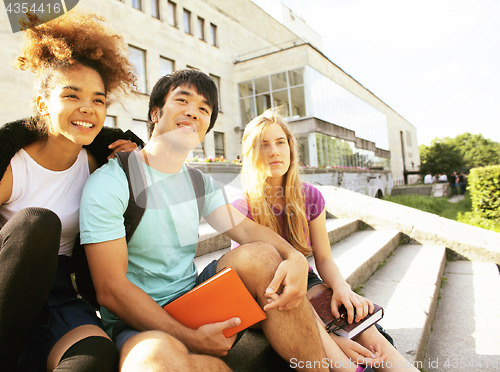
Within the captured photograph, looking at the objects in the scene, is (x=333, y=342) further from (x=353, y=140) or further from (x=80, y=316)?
(x=353, y=140)

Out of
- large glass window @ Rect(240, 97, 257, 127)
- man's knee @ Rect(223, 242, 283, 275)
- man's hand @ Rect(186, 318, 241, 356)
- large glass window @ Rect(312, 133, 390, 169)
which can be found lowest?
man's hand @ Rect(186, 318, 241, 356)

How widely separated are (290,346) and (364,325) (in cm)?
58

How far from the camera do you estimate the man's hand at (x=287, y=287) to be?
1462 mm

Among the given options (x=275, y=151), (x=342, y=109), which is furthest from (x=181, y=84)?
(x=342, y=109)

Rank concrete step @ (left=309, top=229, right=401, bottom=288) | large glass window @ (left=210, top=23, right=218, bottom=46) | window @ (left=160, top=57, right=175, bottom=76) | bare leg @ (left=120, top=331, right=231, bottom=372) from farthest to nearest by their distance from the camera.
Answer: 1. large glass window @ (left=210, top=23, right=218, bottom=46)
2. window @ (left=160, top=57, right=175, bottom=76)
3. concrete step @ (left=309, top=229, right=401, bottom=288)
4. bare leg @ (left=120, top=331, right=231, bottom=372)

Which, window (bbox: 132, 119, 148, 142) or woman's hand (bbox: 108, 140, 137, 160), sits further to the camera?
window (bbox: 132, 119, 148, 142)

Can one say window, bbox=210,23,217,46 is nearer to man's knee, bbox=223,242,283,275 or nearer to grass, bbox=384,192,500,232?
grass, bbox=384,192,500,232

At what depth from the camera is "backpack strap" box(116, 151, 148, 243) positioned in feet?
5.02

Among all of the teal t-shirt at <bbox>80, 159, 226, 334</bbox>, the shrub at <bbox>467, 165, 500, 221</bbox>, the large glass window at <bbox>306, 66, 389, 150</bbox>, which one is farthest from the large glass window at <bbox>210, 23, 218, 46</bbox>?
the teal t-shirt at <bbox>80, 159, 226, 334</bbox>

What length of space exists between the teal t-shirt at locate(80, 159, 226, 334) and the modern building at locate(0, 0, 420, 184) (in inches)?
512

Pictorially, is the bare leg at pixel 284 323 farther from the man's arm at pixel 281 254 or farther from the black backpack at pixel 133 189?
the black backpack at pixel 133 189

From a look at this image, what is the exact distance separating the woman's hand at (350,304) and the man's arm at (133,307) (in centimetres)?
81

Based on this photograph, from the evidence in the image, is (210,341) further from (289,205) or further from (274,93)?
(274,93)

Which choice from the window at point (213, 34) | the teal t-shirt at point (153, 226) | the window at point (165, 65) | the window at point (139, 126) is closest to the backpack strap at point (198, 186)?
the teal t-shirt at point (153, 226)
